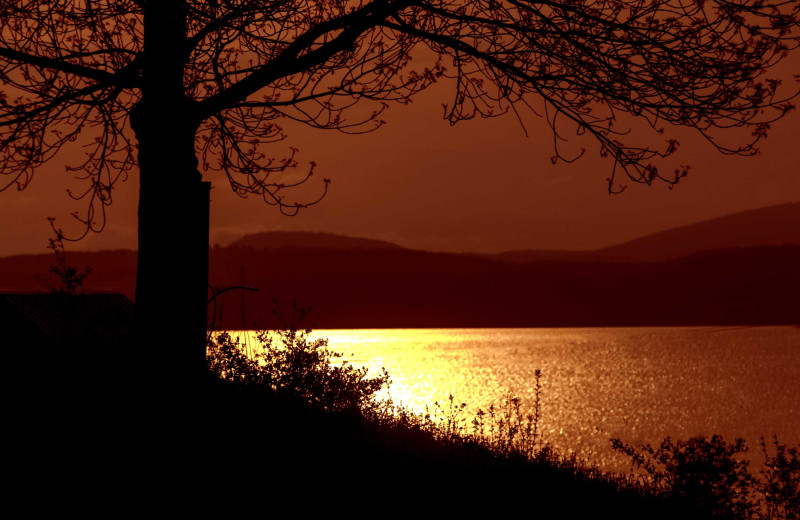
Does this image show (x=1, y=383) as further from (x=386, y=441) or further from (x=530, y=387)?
(x=530, y=387)

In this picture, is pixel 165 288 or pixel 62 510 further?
pixel 165 288

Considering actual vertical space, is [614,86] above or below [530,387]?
above

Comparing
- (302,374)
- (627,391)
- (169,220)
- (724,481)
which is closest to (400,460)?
(302,374)

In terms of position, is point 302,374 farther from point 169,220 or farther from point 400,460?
point 169,220

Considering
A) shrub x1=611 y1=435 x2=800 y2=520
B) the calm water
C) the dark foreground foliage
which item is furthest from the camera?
the calm water

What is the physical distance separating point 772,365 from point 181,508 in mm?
109232

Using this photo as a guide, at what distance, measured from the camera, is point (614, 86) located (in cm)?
736

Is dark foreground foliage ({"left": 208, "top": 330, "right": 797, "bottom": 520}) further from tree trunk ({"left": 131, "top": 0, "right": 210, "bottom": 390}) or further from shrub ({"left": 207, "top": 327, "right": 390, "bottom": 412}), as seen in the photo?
tree trunk ({"left": 131, "top": 0, "right": 210, "bottom": 390})

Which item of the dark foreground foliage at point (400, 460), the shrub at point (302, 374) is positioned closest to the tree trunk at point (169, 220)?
the dark foreground foliage at point (400, 460)

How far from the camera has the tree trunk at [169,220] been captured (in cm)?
688

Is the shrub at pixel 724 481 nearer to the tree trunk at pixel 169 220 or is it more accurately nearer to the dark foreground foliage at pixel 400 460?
the dark foreground foliage at pixel 400 460

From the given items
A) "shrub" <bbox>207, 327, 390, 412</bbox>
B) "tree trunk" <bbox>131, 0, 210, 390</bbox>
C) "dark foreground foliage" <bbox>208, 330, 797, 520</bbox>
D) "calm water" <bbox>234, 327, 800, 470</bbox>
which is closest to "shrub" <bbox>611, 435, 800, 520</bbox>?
"dark foreground foliage" <bbox>208, 330, 797, 520</bbox>

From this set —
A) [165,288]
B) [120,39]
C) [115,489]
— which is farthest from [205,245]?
[120,39]

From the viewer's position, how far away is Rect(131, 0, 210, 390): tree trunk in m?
6.88
